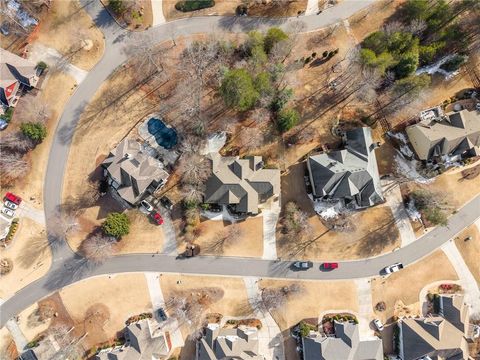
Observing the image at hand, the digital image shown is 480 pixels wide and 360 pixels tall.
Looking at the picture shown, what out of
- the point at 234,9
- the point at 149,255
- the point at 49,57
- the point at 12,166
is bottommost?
the point at 149,255

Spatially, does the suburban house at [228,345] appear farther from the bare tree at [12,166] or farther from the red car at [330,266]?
the bare tree at [12,166]

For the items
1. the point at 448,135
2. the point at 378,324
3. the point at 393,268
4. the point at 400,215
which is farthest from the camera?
the point at 400,215

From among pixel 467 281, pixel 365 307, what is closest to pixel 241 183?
pixel 365 307

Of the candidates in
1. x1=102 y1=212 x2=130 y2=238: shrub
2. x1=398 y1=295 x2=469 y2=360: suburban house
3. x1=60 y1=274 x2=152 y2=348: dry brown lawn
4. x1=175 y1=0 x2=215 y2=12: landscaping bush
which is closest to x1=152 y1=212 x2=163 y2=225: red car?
x1=102 y1=212 x2=130 y2=238: shrub

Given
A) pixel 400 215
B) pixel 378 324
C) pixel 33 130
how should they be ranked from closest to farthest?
pixel 33 130 → pixel 378 324 → pixel 400 215

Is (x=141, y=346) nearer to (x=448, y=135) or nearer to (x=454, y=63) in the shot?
(x=448, y=135)
